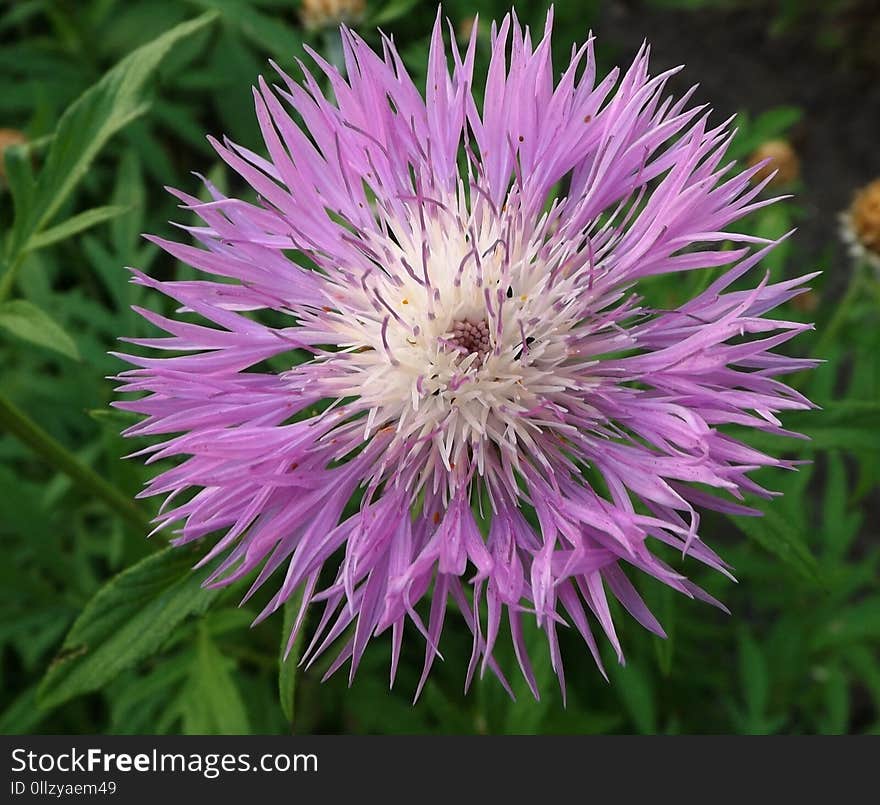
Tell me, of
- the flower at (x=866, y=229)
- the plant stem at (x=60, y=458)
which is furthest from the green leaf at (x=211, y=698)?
the flower at (x=866, y=229)

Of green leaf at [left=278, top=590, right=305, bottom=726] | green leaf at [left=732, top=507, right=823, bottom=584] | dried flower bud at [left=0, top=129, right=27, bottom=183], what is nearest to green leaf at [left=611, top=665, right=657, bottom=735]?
green leaf at [left=732, top=507, right=823, bottom=584]

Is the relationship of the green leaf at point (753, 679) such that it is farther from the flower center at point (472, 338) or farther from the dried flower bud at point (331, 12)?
the dried flower bud at point (331, 12)

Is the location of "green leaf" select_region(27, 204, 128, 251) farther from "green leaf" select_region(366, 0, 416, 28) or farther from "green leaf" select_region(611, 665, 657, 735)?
"green leaf" select_region(611, 665, 657, 735)

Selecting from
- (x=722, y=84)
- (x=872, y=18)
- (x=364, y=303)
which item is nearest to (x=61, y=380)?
(x=364, y=303)

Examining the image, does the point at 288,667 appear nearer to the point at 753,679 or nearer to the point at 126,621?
the point at 126,621

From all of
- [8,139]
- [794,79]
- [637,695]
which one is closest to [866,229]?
[637,695]

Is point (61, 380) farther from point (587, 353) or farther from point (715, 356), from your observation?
point (715, 356)
